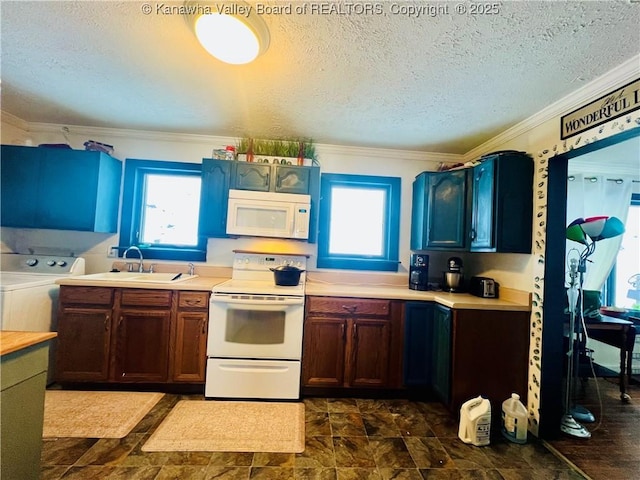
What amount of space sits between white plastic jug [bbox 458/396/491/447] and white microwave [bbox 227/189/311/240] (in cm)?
183

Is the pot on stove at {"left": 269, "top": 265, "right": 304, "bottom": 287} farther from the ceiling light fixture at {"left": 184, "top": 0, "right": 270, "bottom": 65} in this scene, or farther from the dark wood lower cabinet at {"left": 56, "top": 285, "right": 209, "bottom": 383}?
the ceiling light fixture at {"left": 184, "top": 0, "right": 270, "bottom": 65}

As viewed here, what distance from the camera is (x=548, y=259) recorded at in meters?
2.09

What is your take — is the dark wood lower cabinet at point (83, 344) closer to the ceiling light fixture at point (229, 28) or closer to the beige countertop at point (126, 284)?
the beige countertop at point (126, 284)

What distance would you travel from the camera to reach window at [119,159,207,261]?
9.87 ft

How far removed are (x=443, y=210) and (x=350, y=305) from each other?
1.25 meters

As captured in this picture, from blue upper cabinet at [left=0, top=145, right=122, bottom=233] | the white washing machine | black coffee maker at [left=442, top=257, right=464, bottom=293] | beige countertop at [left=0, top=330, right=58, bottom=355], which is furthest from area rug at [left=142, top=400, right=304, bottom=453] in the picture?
blue upper cabinet at [left=0, top=145, right=122, bottom=233]

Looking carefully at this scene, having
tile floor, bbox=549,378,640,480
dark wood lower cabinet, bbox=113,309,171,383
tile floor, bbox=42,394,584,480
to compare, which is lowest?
tile floor, bbox=42,394,584,480

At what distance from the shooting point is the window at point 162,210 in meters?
3.01

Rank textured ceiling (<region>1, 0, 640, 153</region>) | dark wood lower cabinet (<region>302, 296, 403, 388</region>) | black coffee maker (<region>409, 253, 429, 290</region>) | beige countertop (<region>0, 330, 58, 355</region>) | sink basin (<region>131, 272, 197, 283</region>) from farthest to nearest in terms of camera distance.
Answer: black coffee maker (<region>409, 253, 429, 290</region>) → sink basin (<region>131, 272, 197, 283</region>) → dark wood lower cabinet (<region>302, 296, 403, 388</region>) → textured ceiling (<region>1, 0, 640, 153</region>) → beige countertop (<region>0, 330, 58, 355</region>)

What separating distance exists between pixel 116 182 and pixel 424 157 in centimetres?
324

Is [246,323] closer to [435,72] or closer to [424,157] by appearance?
[435,72]

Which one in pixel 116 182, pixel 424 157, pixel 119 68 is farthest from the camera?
pixel 424 157

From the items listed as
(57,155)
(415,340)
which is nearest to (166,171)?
Result: (57,155)

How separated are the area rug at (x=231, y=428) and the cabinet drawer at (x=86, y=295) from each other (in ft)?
3.40
